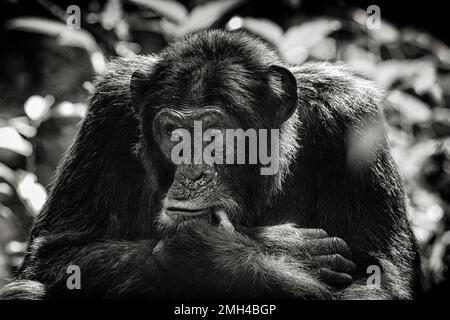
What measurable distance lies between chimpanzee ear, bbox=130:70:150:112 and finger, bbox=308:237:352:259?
34.7 inches

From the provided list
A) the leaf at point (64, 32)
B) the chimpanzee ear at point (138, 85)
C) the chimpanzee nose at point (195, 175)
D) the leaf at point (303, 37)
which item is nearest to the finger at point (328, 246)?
the chimpanzee nose at point (195, 175)

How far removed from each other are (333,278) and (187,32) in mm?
1544

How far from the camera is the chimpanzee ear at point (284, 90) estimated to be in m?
2.69

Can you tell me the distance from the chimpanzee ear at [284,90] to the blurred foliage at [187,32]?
91cm

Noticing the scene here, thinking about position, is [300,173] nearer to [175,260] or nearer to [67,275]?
[175,260]

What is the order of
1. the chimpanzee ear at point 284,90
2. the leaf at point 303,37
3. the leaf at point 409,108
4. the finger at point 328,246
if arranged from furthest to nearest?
the leaf at point 409,108 < the leaf at point 303,37 < the chimpanzee ear at point 284,90 < the finger at point 328,246

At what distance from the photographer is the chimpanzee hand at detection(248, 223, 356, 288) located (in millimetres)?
2535

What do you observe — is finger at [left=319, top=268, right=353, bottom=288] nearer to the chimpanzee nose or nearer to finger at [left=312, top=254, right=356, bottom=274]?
finger at [left=312, top=254, right=356, bottom=274]

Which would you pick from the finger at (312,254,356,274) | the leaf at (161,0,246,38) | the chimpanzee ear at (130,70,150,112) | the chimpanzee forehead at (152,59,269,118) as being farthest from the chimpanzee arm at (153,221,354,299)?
the leaf at (161,0,246,38)

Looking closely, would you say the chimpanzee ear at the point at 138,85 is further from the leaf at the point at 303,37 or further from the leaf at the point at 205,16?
the leaf at the point at 303,37

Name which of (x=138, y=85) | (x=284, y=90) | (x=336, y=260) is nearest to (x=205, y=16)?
(x=138, y=85)

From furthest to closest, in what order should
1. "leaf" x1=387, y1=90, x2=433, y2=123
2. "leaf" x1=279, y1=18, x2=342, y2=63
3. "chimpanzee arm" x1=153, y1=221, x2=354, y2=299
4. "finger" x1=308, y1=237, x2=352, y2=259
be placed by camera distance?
"leaf" x1=387, y1=90, x2=433, y2=123 < "leaf" x1=279, y1=18, x2=342, y2=63 < "finger" x1=308, y1=237, x2=352, y2=259 < "chimpanzee arm" x1=153, y1=221, x2=354, y2=299
